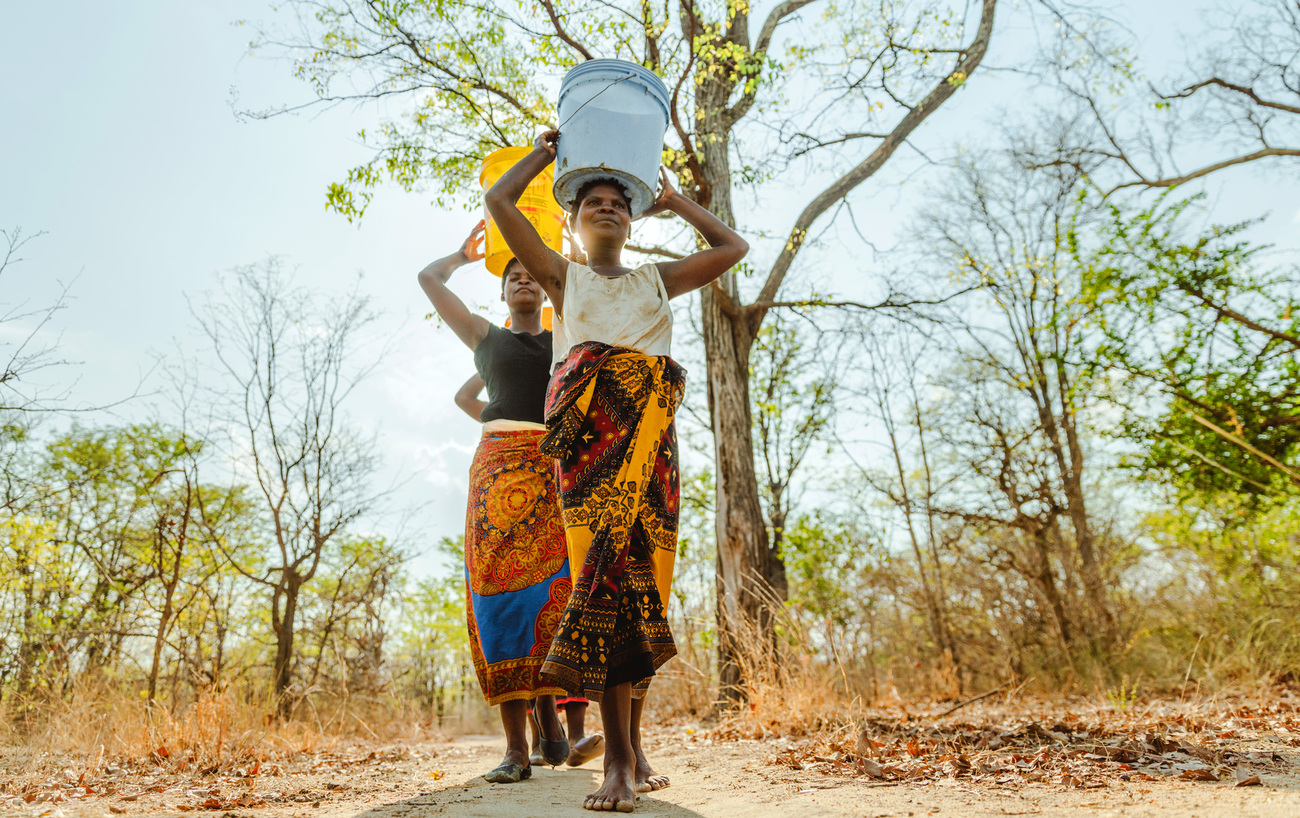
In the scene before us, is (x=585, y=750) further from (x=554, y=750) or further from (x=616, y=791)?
(x=616, y=791)

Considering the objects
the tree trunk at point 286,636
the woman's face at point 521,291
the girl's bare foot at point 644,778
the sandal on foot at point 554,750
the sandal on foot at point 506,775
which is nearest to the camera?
the girl's bare foot at point 644,778

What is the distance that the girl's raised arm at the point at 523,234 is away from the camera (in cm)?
230

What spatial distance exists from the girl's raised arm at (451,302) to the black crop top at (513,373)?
0.06 m

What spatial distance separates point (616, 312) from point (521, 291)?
3.40 ft

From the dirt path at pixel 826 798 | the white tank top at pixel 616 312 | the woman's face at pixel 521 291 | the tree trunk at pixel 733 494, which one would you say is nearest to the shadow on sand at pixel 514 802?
the dirt path at pixel 826 798

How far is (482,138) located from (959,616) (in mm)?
8089

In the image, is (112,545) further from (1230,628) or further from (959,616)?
(1230,628)

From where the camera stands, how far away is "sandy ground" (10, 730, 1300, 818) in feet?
5.56

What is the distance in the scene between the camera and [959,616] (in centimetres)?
904

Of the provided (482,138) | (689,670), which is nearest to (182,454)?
(482,138)

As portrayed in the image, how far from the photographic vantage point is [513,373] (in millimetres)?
3049

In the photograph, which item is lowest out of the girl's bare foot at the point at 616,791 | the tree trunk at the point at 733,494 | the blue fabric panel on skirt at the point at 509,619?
the girl's bare foot at the point at 616,791

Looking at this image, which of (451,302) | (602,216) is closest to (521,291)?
(451,302)

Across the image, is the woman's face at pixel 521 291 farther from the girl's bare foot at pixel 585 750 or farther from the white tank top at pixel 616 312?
the girl's bare foot at pixel 585 750
